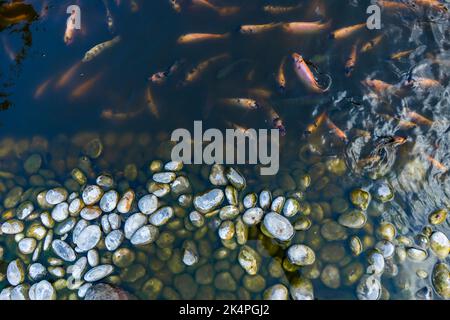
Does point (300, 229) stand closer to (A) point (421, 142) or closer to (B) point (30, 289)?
(A) point (421, 142)

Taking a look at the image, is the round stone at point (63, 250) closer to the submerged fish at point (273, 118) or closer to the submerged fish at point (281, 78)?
the submerged fish at point (273, 118)

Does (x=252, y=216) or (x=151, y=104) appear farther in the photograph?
(x=151, y=104)

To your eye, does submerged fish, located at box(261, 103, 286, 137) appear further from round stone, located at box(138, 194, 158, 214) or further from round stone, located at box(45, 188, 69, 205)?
round stone, located at box(45, 188, 69, 205)

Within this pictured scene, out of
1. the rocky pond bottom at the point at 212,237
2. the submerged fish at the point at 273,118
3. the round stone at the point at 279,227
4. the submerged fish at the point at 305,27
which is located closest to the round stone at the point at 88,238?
the rocky pond bottom at the point at 212,237

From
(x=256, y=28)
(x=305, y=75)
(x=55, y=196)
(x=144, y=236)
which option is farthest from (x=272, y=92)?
(x=55, y=196)

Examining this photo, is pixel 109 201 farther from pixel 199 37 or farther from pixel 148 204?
pixel 199 37
